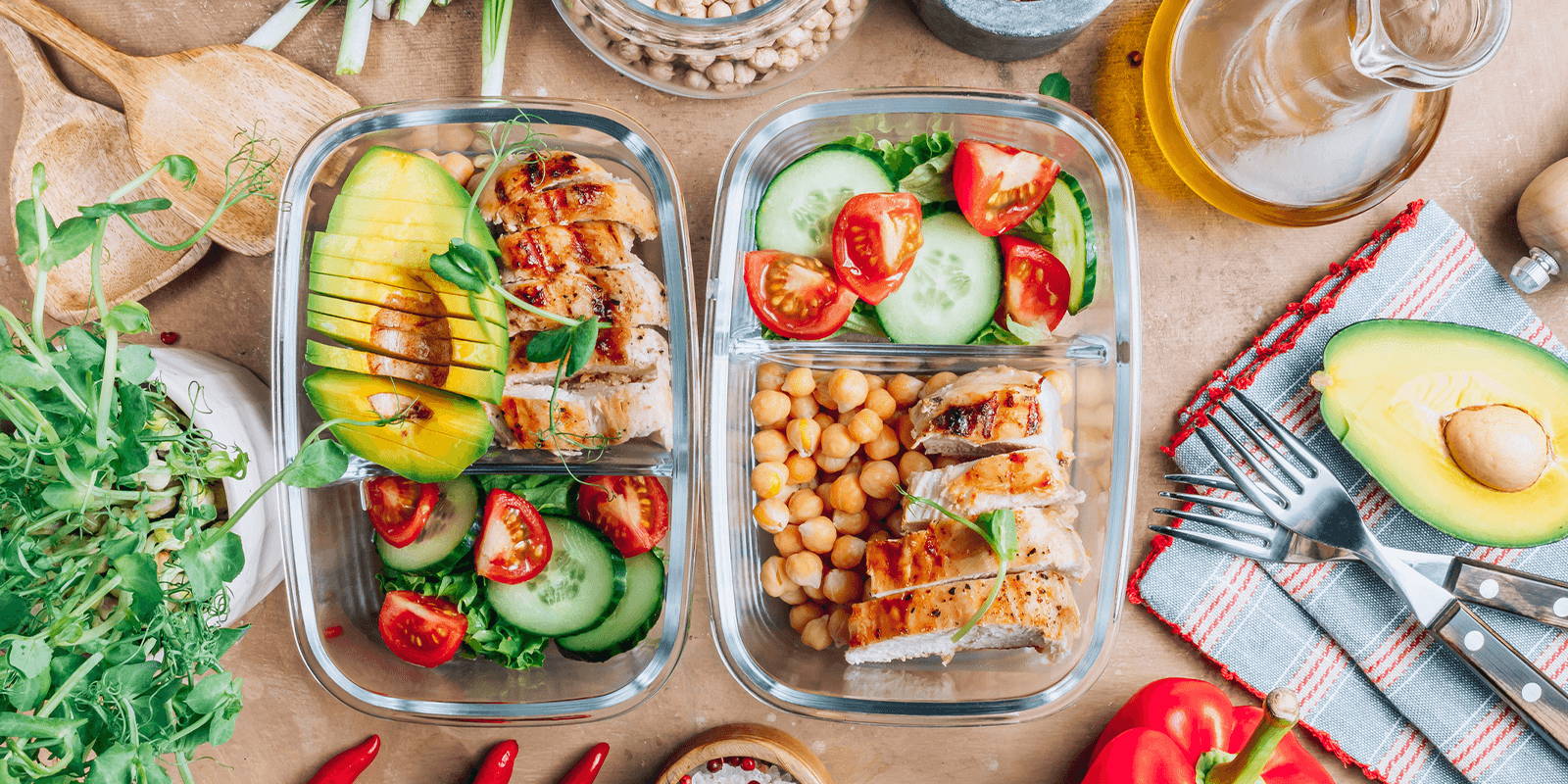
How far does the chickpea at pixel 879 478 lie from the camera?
6.75 feet

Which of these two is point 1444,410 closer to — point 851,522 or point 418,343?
point 851,522

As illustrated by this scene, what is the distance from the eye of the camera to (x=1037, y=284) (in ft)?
6.56

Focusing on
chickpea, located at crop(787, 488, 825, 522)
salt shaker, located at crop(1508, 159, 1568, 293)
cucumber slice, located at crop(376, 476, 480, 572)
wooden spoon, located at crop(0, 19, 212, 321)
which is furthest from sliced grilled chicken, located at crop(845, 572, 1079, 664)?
wooden spoon, located at crop(0, 19, 212, 321)

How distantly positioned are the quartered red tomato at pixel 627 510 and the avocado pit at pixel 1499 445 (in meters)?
1.62

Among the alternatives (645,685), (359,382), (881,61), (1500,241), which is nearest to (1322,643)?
(1500,241)

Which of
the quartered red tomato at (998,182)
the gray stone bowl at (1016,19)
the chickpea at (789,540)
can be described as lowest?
the chickpea at (789,540)

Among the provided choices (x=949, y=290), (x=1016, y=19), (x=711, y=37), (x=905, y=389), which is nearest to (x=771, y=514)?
(x=905, y=389)

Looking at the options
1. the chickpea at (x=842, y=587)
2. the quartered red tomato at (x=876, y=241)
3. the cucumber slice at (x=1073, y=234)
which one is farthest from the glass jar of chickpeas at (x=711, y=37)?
the chickpea at (x=842, y=587)

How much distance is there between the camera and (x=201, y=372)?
1923 mm

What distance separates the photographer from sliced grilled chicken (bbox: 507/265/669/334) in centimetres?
180

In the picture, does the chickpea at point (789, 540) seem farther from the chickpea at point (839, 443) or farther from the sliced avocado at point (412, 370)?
the sliced avocado at point (412, 370)

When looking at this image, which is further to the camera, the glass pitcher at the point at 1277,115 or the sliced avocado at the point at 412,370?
the glass pitcher at the point at 1277,115

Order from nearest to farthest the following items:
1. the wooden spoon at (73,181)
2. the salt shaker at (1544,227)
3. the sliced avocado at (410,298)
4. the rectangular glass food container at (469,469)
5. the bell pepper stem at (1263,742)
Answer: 1. the bell pepper stem at (1263,742)
2. the sliced avocado at (410,298)
3. the rectangular glass food container at (469,469)
4. the salt shaker at (1544,227)
5. the wooden spoon at (73,181)

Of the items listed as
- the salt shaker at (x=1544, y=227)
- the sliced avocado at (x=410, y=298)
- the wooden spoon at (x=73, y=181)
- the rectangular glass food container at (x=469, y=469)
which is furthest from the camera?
the wooden spoon at (x=73, y=181)
